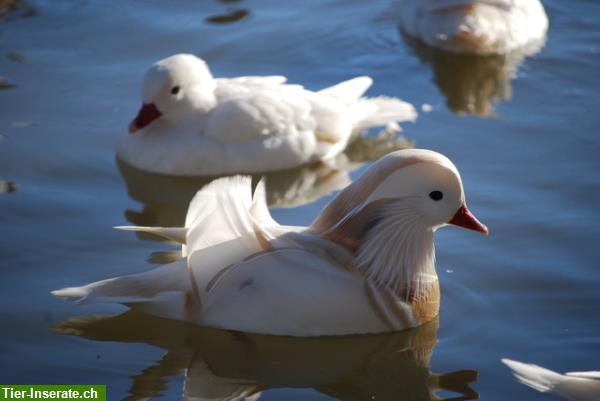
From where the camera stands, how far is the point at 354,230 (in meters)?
5.30

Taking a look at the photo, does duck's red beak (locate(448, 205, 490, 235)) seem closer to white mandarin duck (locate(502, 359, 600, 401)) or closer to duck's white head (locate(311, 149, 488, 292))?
duck's white head (locate(311, 149, 488, 292))

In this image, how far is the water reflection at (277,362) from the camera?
16.5 ft

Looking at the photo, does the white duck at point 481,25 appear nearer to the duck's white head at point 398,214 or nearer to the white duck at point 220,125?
the white duck at point 220,125

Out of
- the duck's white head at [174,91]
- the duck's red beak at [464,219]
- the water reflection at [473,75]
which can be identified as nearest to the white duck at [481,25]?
the water reflection at [473,75]

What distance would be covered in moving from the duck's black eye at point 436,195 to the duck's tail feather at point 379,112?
2.43 m

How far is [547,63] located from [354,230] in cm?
403

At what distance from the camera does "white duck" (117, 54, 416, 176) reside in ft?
23.2

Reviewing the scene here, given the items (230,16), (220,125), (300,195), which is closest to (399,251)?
(300,195)

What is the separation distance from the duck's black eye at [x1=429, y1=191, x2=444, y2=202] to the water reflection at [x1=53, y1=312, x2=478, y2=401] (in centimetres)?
67

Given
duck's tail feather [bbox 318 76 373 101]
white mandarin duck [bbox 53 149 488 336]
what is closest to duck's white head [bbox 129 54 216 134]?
duck's tail feather [bbox 318 76 373 101]

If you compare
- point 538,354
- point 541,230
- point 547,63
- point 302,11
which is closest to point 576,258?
point 541,230

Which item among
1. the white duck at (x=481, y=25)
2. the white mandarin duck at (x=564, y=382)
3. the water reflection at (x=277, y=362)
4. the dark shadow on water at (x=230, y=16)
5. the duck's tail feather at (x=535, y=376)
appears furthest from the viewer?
the dark shadow on water at (x=230, y=16)

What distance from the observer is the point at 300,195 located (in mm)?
7023

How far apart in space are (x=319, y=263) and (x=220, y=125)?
82.9 inches
